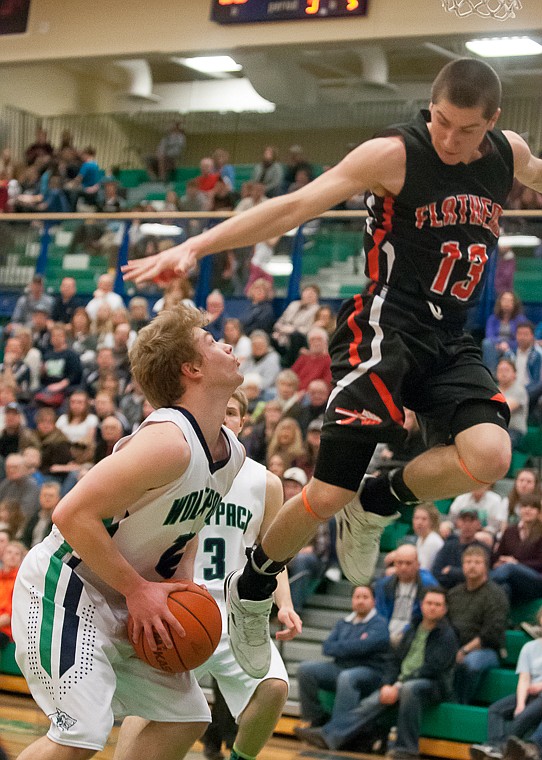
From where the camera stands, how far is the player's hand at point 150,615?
154 inches

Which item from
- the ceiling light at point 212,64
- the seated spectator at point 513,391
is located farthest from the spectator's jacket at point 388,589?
the ceiling light at point 212,64

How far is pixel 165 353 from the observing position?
4.13m

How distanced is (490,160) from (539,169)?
0.31 m

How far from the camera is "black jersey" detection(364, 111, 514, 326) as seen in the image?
4605 millimetres

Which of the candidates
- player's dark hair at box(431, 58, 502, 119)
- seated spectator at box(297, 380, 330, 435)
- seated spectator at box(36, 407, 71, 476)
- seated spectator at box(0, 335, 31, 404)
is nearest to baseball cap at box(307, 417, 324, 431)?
seated spectator at box(297, 380, 330, 435)

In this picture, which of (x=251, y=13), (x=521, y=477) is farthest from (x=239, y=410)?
(x=251, y=13)

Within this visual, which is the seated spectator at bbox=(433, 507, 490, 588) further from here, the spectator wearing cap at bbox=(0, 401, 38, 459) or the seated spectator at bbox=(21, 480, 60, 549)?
the spectator wearing cap at bbox=(0, 401, 38, 459)

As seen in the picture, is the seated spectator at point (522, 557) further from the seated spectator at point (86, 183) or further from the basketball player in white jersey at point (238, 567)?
the seated spectator at point (86, 183)

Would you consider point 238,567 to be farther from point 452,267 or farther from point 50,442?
point 50,442

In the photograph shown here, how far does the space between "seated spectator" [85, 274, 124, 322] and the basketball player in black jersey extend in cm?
929

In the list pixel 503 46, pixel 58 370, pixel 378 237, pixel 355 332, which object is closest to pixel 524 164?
pixel 378 237

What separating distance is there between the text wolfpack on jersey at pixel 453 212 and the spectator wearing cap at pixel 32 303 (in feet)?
34.0

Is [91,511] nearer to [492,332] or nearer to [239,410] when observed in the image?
[239,410]

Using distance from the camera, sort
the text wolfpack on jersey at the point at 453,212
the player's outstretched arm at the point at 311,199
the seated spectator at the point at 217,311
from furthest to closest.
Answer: the seated spectator at the point at 217,311 → the text wolfpack on jersey at the point at 453,212 → the player's outstretched arm at the point at 311,199
